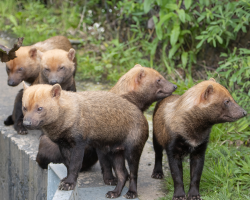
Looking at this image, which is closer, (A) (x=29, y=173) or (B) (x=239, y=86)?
(A) (x=29, y=173)

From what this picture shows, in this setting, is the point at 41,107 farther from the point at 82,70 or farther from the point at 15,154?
the point at 82,70

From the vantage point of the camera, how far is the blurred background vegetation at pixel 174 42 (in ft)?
17.8

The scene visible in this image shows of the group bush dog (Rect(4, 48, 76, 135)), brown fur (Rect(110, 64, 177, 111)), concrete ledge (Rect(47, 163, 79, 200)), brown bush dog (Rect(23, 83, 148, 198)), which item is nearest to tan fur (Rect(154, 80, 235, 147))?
brown bush dog (Rect(23, 83, 148, 198))

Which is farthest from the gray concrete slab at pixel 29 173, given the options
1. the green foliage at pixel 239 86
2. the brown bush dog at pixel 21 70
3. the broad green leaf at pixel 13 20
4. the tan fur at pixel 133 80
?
the broad green leaf at pixel 13 20

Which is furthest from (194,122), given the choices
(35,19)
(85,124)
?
(35,19)

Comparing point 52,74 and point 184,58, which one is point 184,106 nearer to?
point 52,74

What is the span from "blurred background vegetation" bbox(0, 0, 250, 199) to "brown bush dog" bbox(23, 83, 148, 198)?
30.0 inches

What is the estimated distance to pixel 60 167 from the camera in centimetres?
462

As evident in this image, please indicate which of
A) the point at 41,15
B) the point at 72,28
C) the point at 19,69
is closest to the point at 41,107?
the point at 19,69

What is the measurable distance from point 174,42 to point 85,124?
11.3 ft

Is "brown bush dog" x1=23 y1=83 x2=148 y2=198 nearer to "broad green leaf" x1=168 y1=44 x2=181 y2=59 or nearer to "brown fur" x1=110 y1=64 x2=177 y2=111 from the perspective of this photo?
"brown fur" x1=110 y1=64 x2=177 y2=111

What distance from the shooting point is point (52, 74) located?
6.08m

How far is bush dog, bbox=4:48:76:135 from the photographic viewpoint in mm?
6082

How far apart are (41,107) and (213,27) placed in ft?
12.7
